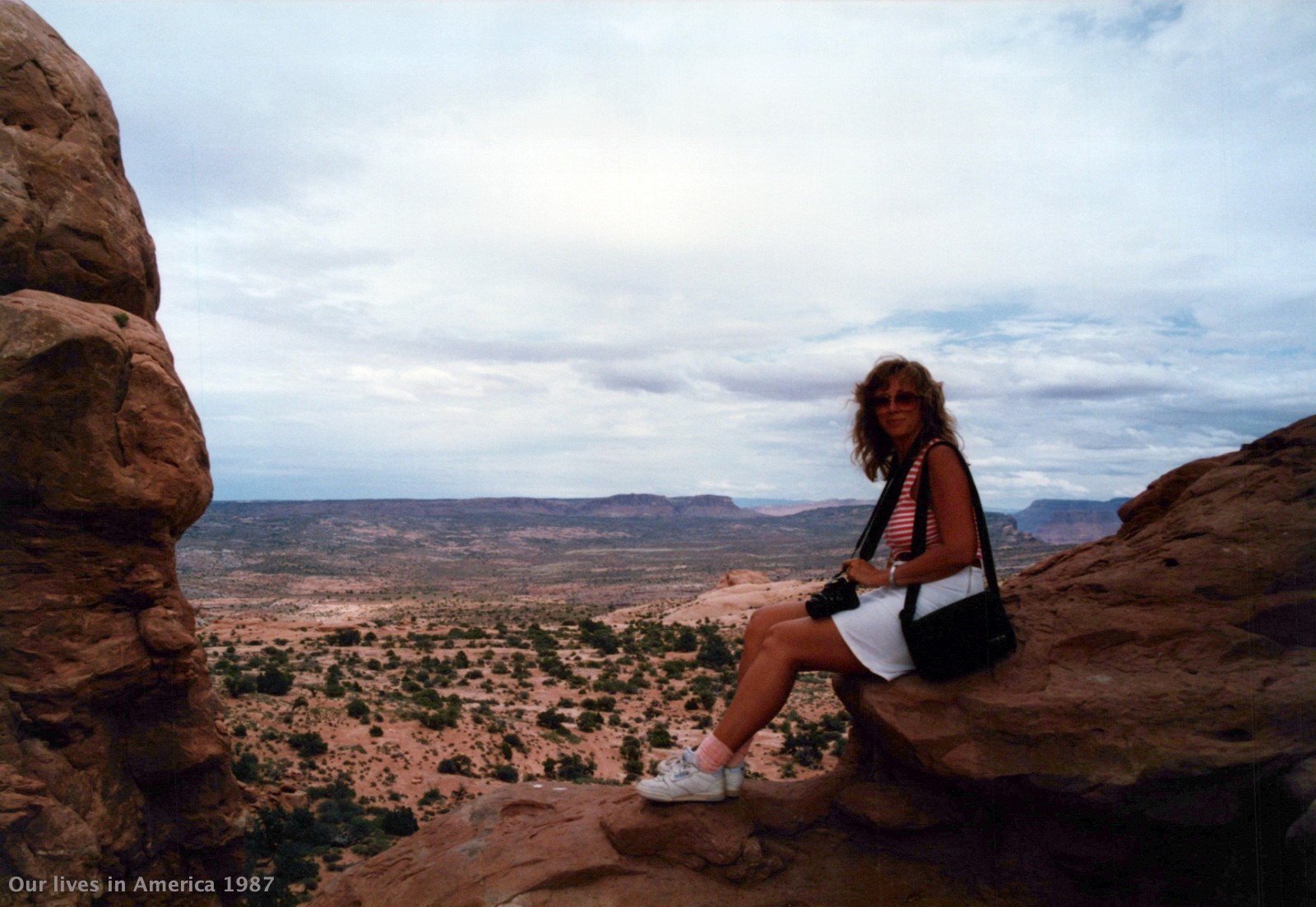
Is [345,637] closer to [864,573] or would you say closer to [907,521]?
[864,573]

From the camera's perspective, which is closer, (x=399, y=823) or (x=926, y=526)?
(x=926, y=526)

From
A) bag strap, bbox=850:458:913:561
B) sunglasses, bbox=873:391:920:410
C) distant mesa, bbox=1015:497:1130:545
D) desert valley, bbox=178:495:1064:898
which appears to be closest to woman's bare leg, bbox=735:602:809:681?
bag strap, bbox=850:458:913:561

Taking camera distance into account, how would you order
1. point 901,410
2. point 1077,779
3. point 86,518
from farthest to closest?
point 86,518
point 901,410
point 1077,779

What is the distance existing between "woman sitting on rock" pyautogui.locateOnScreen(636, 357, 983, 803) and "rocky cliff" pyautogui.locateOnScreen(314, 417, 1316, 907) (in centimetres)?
27

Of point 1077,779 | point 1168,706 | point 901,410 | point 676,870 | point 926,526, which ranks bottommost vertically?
point 676,870

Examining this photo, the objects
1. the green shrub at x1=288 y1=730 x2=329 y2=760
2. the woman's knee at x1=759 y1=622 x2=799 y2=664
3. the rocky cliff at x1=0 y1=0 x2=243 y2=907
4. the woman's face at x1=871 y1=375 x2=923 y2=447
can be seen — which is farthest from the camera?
the green shrub at x1=288 y1=730 x2=329 y2=760

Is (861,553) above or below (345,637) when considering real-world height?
above

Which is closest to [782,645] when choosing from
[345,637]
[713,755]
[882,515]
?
[713,755]

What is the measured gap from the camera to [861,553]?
15.2ft

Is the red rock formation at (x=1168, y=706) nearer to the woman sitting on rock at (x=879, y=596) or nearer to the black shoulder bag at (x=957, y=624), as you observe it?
the black shoulder bag at (x=957, y=624)

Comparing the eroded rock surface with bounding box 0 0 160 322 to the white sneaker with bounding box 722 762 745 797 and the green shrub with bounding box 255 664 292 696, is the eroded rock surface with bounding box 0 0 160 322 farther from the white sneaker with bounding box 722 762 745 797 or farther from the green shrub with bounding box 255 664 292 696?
the green shrub with bounding box 255 664 292 696

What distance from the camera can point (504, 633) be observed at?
32281 mm

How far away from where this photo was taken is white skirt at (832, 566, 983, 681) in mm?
4227

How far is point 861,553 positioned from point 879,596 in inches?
11.2
